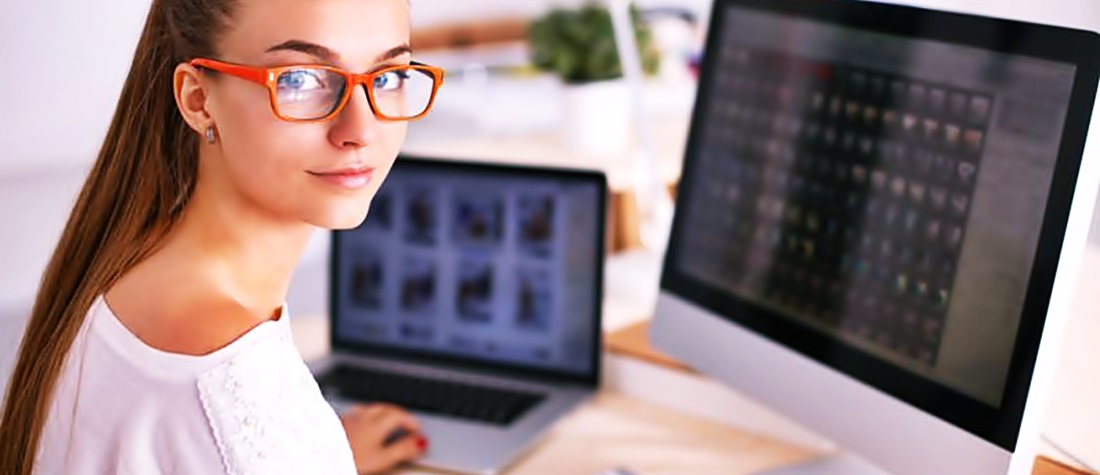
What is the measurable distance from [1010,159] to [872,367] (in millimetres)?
209

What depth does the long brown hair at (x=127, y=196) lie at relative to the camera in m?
0.83

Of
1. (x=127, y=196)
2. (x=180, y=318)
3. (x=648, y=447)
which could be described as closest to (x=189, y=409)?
(x=180, y=318)

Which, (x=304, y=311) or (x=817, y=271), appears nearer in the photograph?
(x=817, y=271)

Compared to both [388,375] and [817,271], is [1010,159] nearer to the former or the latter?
[817,271]

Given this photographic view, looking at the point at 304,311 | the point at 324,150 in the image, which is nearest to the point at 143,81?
the point at 324,150

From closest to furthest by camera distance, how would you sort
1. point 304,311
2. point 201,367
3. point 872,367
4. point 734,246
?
point 201,367, point 872,367, point 734,246, point 304,311

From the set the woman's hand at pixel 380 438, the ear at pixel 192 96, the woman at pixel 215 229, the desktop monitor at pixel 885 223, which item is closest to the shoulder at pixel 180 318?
the woman at pixel 215 229

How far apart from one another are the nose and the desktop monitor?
462mm

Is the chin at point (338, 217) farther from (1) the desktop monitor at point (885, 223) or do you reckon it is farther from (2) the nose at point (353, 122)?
(1) the desktop monitor at point (885, 223)

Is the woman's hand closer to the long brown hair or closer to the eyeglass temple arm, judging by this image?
the long brown hair

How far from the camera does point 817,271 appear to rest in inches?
45.3

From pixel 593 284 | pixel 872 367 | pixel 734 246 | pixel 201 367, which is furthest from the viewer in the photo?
pixel 593 284

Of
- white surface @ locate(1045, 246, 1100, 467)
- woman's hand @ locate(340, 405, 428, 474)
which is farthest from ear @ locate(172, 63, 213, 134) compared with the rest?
white surface @ locate(1045, 246, 1100, 467)

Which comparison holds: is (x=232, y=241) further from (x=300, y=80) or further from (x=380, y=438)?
(x=380, y=438)
